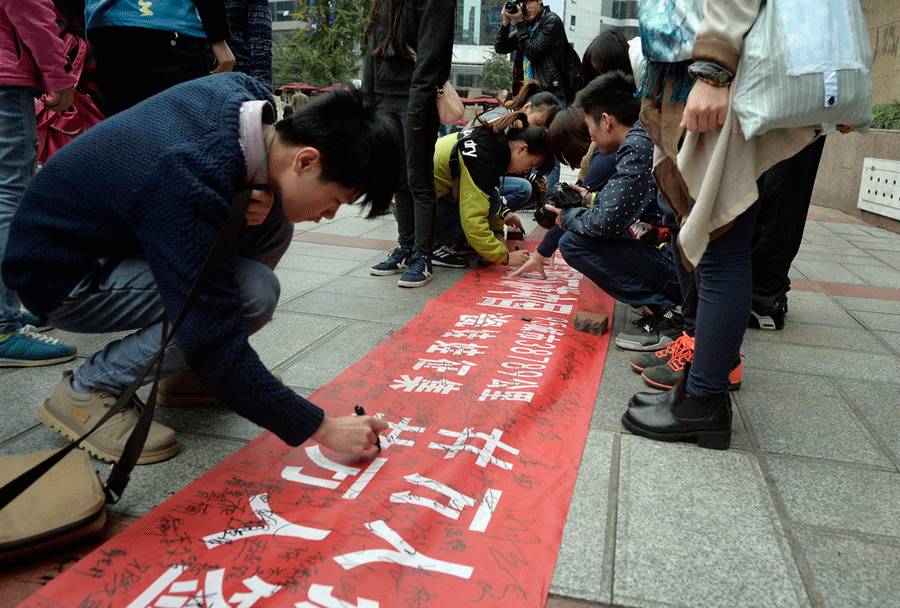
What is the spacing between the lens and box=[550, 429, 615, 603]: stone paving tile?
123 centimetres

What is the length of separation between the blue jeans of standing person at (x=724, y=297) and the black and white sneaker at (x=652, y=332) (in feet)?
2.77

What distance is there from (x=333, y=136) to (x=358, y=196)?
5.4 inches

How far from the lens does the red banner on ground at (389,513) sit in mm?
1186

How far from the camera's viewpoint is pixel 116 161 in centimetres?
137

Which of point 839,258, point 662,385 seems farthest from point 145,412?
point 839,258

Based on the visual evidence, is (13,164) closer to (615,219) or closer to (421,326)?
(421,326)

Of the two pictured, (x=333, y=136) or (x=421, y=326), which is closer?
(x=333, y=136)

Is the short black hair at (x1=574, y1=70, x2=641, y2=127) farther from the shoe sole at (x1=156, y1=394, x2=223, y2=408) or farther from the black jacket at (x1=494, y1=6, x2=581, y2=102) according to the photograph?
the black jacket at (x1=494, y1=6, x2=581, y2=102)

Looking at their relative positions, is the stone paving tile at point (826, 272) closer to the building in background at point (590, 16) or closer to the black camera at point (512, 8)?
the black camera at point (512, 8)

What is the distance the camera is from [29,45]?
2.07 meters

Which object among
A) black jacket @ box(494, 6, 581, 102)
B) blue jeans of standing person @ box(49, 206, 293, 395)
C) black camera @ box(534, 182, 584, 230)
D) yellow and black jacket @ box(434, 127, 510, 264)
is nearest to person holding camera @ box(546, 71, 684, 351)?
black camera @ box(534, 182, 584, 230)

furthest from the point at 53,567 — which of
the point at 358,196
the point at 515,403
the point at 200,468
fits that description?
the point at 515,403

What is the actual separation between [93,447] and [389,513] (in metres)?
0.79

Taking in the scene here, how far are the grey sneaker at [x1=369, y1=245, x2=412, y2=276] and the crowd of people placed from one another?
1.25 meters
